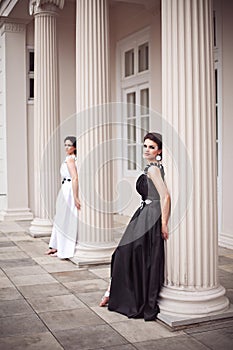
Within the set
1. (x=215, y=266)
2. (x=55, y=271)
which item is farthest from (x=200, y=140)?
(x=55, y=271)

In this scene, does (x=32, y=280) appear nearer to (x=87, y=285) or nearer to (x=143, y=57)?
(x=87, y=285)

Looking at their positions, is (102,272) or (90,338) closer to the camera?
(90,338)

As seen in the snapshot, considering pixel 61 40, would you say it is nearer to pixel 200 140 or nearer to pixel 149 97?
pixel 149 97

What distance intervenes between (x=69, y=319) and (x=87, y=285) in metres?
1.05

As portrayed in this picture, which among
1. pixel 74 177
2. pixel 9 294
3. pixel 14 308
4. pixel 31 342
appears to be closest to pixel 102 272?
pixel 9 294

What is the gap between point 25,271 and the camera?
577 cm

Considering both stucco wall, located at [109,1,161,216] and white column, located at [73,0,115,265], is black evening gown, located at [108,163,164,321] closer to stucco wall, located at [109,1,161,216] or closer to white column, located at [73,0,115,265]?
white column, located at [73,0,115,265]

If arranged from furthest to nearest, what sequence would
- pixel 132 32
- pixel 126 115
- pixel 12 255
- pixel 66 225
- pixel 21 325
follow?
1. pixel 126 115
2. pixel 132 32
3. pixel 12 255
4. pixel 66 225
5. pixel 21 325

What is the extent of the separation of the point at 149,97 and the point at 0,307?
5654 millimetres

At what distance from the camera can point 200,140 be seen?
3.85 metres

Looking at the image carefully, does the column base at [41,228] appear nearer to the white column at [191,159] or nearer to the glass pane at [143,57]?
the glass pane at [143,57]

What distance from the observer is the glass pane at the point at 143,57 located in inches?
368

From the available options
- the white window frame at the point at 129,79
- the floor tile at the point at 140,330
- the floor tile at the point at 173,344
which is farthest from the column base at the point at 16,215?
the floor tile at the point at 173,344

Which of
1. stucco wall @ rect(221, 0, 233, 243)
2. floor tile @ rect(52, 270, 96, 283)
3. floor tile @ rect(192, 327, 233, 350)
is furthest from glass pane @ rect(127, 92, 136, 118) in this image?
floor tile @ rect(192, 327, 233, 350)
